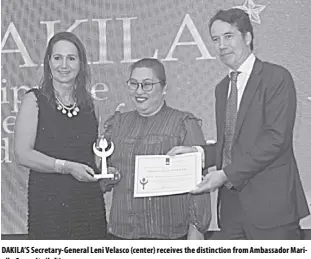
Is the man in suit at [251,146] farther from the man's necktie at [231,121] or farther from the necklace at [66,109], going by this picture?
the necklace at [66,109]

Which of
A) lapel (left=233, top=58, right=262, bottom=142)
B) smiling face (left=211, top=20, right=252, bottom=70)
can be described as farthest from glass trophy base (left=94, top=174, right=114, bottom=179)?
smiling face (left=211, top=20, right=252, bottom=70)

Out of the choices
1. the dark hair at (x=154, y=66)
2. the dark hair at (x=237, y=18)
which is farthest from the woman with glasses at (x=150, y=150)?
the dark hair at (x=237, y=18)

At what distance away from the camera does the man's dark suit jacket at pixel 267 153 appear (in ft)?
6.73

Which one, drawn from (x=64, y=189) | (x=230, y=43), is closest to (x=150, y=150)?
(x=64, y=189)

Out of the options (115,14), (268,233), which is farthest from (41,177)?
(268,233)

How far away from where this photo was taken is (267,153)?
2045 mm

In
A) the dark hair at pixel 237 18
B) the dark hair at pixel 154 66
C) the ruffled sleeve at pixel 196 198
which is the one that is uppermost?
the dark hair at pixel 237 18

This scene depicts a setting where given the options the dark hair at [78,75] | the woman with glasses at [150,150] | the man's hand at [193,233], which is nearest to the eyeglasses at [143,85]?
the woman with glasses at [150,150]

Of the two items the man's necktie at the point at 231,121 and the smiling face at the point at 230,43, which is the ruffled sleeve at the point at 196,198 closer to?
the man's necktie at the point at 231,121

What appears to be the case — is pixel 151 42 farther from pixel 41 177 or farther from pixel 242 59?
pixel 41 177

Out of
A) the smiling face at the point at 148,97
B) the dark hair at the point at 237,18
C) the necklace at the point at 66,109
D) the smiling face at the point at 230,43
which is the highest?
the dark hair at the point at 237,18

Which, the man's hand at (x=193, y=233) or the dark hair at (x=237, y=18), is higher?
the dark hair at (x=237, y=18)

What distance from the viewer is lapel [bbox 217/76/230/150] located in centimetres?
209

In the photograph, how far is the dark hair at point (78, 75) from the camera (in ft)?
7.02
